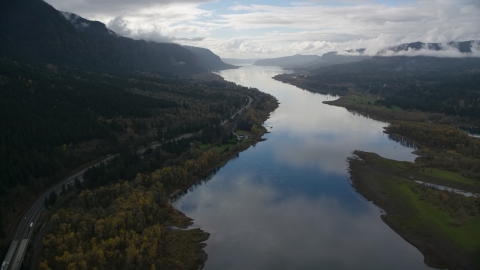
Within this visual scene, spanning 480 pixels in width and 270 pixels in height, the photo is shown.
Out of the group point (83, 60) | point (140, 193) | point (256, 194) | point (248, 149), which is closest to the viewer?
point (140, 193)

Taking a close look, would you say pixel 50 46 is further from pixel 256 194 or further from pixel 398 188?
pixel 398 188

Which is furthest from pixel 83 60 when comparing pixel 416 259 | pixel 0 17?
pixel 416 259

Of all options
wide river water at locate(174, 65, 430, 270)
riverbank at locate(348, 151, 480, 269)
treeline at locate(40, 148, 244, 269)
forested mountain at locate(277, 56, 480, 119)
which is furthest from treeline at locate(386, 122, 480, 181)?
treeline at locate(40, 148, 244, 269)

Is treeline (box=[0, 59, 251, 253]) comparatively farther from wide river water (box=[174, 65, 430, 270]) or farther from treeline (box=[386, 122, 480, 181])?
treeline (box=[386, 122, 480, 181])

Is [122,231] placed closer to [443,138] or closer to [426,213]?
[426,213]

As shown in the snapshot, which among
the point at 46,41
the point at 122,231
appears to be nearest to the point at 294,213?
the point at 122,231

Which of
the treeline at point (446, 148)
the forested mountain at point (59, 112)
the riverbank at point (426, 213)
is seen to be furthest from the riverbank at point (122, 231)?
the treeline at point (446, 148)
